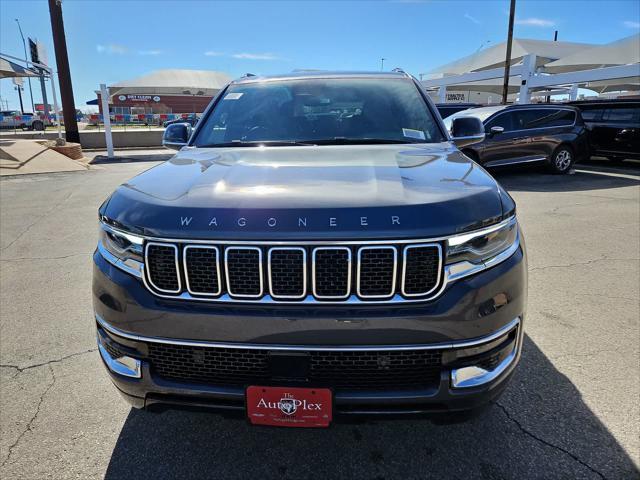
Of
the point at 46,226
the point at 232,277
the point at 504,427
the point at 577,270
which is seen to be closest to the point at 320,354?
the point at 232,277

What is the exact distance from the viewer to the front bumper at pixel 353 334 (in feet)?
5.61

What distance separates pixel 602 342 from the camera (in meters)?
3.25

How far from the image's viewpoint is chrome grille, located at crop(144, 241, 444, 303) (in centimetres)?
171

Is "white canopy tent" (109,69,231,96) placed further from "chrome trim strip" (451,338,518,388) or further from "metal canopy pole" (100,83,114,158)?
"chrome trim strip" (451,338,518,388)

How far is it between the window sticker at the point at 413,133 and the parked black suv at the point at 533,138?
8248 millimetres

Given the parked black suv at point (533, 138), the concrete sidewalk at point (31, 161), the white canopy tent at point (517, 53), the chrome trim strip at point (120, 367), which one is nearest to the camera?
the chrome trim strip at point (120, 367)

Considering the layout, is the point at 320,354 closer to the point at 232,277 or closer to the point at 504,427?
the point at 232,277

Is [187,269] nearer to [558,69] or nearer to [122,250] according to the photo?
[122,250]

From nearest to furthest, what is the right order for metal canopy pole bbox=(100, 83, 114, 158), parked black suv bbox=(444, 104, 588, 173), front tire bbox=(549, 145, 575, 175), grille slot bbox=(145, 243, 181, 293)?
1. grille slot bbox=(145, 243, 181, 293)
2. parked black suv bbox=(444, 104, 588, 173)
3. front tire bbox=(549, 145, 575, 175)
4. metal canopy pole bbox=(100, 83, 114, 158)

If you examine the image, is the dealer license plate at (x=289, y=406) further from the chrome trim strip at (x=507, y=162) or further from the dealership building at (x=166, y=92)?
the dealership building at (x=166, y=92)

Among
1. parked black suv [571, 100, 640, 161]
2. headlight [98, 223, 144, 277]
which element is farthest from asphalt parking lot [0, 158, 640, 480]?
parked black suv [571, 100, 640, 161]

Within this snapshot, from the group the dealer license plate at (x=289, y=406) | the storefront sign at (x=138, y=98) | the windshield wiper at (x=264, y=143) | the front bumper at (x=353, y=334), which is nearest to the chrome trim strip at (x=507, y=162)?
the windshield wiper at (x=264, y=143)

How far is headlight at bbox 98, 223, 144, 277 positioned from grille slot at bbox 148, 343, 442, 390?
1.08 feet

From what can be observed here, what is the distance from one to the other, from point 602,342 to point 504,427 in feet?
4.49
